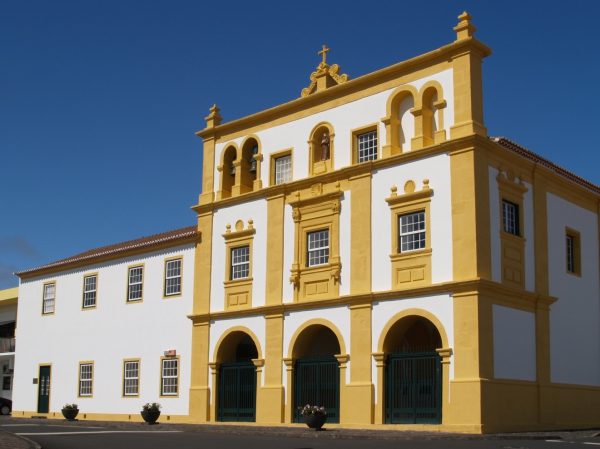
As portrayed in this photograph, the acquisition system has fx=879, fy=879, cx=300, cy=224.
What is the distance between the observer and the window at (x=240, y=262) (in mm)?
30656

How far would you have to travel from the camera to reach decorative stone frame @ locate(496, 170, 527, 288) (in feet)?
83.0

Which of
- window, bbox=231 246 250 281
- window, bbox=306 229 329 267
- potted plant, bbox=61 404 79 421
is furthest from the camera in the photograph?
potted plant, bbox=61 404 79 421

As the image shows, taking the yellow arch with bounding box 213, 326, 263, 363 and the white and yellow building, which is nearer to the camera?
the white and yellow building

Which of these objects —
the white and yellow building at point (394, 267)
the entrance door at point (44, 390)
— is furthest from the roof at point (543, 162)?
the entrance door at point (44, 390)

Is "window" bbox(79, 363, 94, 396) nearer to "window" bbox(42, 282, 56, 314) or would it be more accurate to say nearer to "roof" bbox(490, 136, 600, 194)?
"window" bbox(42, 282, 56, 314)

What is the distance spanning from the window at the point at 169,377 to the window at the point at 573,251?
14.4 metres

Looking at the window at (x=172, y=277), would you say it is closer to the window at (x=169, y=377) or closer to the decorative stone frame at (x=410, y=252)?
the window at (x=169, y=377)

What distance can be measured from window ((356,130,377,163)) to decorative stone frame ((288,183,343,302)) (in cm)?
126

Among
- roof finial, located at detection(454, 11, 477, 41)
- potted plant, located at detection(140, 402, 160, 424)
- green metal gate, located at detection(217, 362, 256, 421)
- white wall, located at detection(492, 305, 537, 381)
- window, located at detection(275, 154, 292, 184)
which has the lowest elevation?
potted plant, located at detection(140, 402, 160, 424)

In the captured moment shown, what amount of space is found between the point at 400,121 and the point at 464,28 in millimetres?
3457

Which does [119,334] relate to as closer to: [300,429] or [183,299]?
[183,299]

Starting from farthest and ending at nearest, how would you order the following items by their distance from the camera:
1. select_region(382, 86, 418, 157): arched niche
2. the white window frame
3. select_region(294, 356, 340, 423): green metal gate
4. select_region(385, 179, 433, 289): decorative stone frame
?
the white window frame → select_region(294, 356, 340, 423): green metal gate → select_region(382, 86, 418, 157): arched niche → select_region(385, 179, 433, 289): decorative stone frame

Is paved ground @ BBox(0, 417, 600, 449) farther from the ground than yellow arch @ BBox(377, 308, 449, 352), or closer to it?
closer to it

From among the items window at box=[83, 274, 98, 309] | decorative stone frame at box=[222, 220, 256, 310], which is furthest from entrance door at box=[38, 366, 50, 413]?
decorative stone frame at box=[222, 220, 256, 310]
